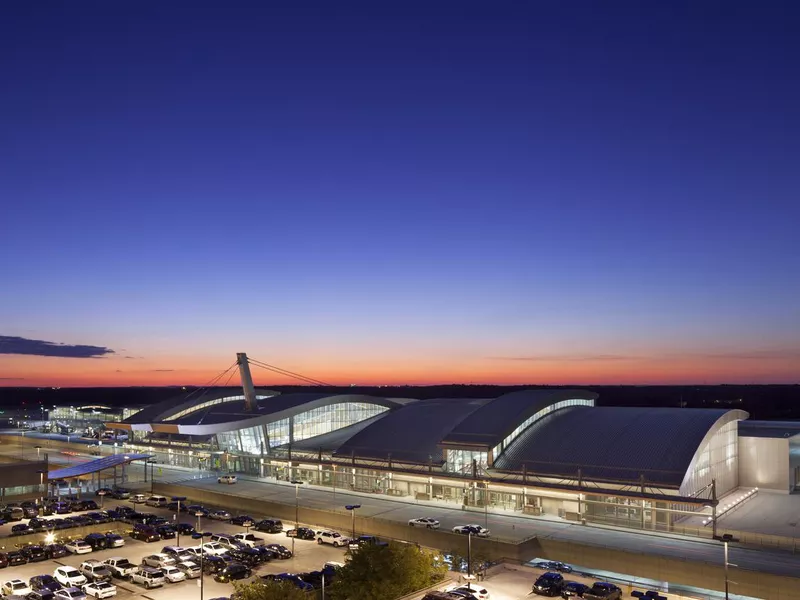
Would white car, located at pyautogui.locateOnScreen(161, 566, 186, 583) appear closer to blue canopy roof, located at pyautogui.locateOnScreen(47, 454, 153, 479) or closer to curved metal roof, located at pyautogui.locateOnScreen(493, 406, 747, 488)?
curved metal roof, located at pyautogui.locateOnScreen(493, 406, 747, 488)

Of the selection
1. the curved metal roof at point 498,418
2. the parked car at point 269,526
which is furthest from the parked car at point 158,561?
the curved metal roof at point 498,418

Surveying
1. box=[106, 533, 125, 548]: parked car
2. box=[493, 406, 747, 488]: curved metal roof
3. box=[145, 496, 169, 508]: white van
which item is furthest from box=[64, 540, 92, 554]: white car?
box=[493, 406, 747, 488]: curved metal roof

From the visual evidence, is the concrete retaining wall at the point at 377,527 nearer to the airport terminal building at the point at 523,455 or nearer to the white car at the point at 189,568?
Result: the airport terminal building at the point at 523,455

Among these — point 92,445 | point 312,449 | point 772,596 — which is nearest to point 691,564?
point 772,596

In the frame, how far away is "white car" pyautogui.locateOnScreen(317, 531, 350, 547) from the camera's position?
46.0 metres

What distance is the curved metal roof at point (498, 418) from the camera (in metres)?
57.1

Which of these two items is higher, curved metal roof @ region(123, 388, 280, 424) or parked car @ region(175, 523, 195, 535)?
curved metal roof @ region(123, 388, 280, 424)

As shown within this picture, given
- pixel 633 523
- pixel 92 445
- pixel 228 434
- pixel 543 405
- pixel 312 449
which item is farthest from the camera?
pixel 92 445

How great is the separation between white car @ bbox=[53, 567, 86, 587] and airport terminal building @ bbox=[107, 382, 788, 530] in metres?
27.5

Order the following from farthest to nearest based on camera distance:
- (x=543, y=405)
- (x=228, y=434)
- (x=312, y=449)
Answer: (x=228, y=434)
(x=312, y=449)
(x=543, y=405)

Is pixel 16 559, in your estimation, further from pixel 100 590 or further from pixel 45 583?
pixel 100 590

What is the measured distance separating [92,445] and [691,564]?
8243cm

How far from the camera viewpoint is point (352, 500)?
191 feet

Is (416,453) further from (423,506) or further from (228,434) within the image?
(228,434)
